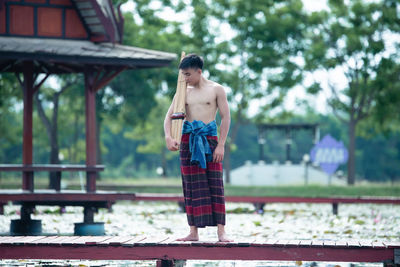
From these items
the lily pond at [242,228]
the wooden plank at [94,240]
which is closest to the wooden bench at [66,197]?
the lily pond at [242,228]

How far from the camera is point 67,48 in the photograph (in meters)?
14.2

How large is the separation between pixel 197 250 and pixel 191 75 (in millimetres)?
1730

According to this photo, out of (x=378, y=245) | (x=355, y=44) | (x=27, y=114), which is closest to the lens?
(x=378, y=245)

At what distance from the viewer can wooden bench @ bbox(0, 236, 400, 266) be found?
7016 millimetres

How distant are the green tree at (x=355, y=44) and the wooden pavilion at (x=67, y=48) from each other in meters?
21.2

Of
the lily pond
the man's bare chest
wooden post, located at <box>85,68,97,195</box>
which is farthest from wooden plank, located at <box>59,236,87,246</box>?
wooden post, located at <box>85,68,97,195</box>

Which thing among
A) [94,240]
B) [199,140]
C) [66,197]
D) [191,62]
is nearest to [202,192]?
[199,140]

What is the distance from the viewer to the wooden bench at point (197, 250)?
7.02 metres

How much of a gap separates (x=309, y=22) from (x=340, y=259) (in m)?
30.3

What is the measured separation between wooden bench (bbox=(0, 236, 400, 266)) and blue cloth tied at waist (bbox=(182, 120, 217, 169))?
812 mm

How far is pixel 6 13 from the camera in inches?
578

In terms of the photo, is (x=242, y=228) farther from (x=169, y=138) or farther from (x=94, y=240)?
(x=94, y=240)

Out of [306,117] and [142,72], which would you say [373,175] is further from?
[142,72]

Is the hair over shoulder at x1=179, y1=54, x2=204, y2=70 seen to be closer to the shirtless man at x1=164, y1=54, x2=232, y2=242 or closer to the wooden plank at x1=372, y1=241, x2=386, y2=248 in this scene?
the shirtless man at x1=164, y1=54, x2=232, y2=242
